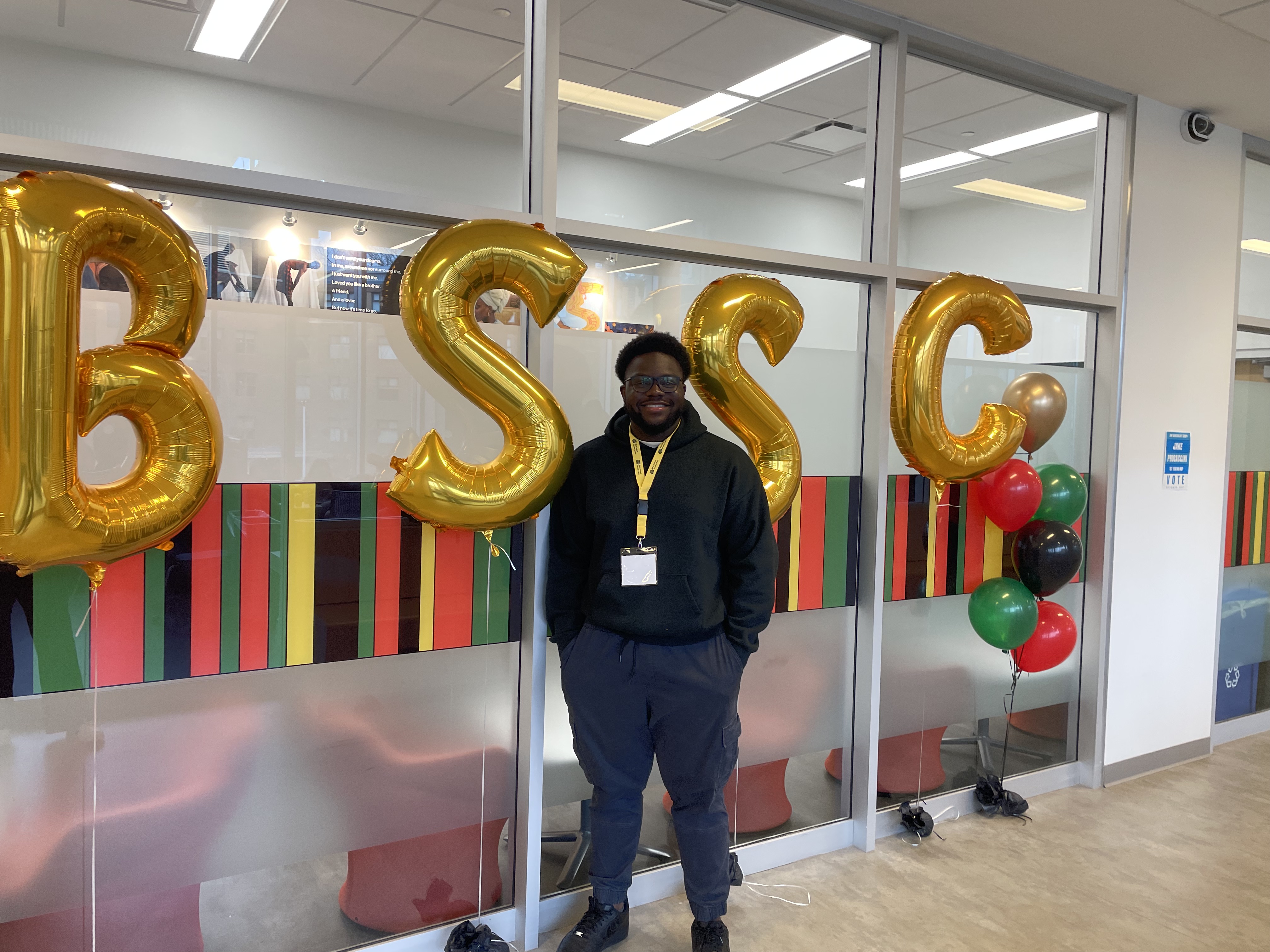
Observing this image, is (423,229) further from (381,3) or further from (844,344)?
(844,344)

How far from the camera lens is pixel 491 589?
2412 mm

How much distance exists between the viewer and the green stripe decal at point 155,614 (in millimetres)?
1976

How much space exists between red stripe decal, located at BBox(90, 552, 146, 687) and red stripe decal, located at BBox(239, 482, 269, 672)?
0.68ft

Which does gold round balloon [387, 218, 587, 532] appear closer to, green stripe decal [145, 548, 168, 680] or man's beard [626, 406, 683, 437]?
man's beard [626, 406, 683, 437]

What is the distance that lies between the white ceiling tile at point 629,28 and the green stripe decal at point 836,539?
148 cm

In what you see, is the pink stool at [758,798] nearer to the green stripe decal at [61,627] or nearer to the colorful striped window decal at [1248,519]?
the green stripe decal at [61,627]

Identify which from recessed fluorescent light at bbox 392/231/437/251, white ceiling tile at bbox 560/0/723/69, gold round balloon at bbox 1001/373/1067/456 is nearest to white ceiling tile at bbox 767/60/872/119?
white ceiling tile at bbox 560/0/723/69

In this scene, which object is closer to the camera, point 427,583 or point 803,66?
point 427,583

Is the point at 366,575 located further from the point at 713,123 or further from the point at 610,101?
the point at 713,123

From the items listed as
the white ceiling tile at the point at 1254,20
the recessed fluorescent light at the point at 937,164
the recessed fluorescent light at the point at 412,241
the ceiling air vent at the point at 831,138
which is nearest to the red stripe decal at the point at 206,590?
the recessed fluorescent light at the point at 412,241

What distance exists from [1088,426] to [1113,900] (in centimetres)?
184

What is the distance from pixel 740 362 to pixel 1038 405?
132 cm

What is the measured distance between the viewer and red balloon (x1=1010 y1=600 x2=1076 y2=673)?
10.5 feet

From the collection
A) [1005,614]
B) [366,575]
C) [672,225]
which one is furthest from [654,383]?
[1005,614]
